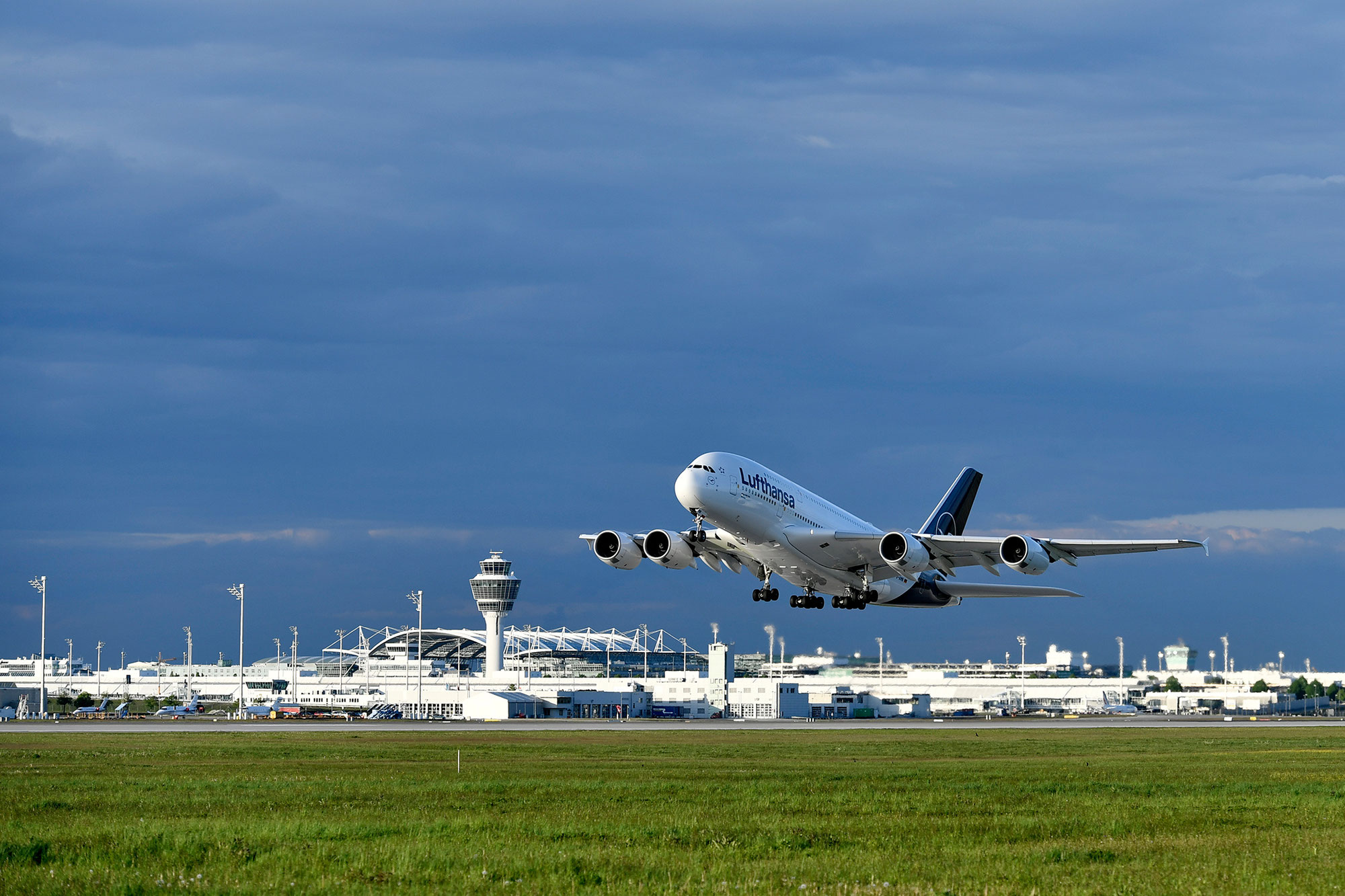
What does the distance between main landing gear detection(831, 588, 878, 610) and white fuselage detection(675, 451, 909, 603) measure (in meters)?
0.37

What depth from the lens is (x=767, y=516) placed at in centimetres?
6053

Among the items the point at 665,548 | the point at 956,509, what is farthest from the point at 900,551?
the point at 956,509

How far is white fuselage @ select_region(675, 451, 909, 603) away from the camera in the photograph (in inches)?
2237

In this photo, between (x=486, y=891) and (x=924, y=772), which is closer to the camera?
(x=486, y=891)

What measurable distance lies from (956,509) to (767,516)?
30.5m

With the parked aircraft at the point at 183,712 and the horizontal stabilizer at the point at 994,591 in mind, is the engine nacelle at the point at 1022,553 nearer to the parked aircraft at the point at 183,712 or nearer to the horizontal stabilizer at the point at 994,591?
the horizontal stabilizer at the point at 994,591

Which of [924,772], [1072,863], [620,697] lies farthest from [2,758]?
[620,697]

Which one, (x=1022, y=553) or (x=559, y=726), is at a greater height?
(x=1022, y=553)

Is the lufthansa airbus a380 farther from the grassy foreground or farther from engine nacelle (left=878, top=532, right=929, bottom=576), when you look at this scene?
the grassy foreground

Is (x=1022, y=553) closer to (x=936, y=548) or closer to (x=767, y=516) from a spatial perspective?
(x=936, y=548)

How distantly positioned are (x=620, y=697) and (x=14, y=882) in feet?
575

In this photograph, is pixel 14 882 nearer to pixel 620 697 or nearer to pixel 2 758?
pixel 2 758

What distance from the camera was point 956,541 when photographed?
66.4 meters

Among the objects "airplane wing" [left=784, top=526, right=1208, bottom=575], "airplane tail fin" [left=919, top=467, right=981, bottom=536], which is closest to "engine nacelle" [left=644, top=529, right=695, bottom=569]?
"airplane wing" [left=784, top=526, right=1208, bottom=575]
